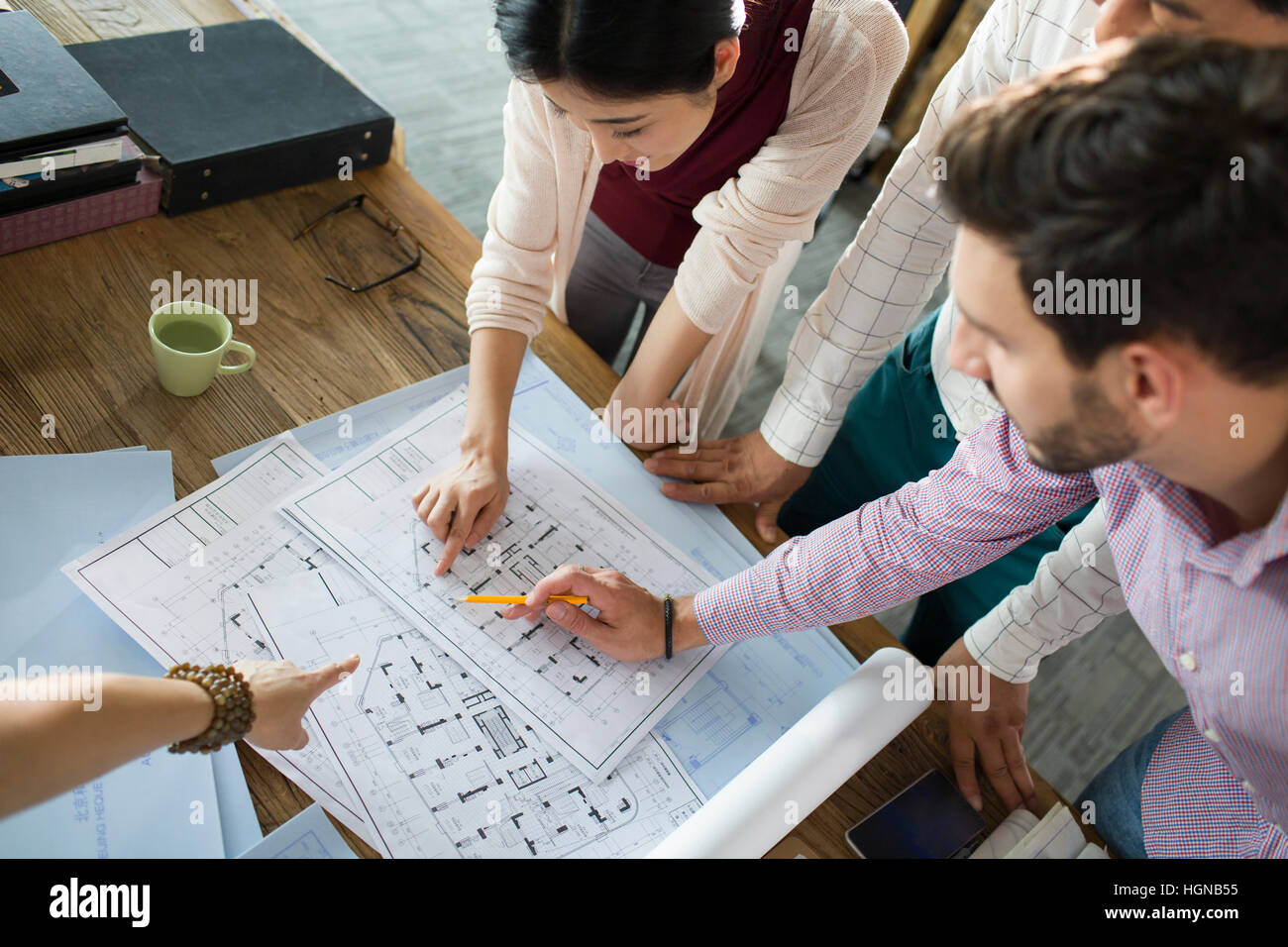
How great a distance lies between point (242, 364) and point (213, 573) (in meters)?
0.31

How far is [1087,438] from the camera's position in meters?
0.67

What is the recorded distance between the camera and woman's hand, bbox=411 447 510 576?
108cm

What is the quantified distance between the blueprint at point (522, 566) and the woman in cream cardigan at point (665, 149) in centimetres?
4

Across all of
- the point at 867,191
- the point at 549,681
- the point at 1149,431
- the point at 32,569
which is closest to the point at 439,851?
A: the point at 549,681

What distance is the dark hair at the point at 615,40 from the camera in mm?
869

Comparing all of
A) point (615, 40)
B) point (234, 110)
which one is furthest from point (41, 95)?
point (615, 40)

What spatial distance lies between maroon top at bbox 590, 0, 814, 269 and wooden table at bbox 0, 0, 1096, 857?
252mm

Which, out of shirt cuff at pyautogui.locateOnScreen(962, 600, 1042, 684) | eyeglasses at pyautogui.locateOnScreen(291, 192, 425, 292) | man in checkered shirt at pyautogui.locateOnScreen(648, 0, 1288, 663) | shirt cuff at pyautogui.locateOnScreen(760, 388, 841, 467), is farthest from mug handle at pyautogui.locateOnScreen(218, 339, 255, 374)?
shirt cuff at pyautogui.locateOnScreen(962, 600, 1042, 684)

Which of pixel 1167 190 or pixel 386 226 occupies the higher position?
pixel 1167 190

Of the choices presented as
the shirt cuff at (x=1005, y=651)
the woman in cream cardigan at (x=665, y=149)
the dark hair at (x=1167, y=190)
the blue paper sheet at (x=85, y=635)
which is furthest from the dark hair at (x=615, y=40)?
the shirt cuff at (x=1005, y=651)

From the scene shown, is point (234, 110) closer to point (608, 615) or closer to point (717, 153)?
point (717, 153)

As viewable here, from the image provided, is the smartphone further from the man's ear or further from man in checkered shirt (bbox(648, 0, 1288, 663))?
the man's ear

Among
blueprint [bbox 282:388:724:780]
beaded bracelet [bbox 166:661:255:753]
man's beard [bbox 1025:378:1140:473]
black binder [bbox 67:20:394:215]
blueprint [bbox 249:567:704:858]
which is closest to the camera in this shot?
man's beard [bbox 1025:378:1140:473]

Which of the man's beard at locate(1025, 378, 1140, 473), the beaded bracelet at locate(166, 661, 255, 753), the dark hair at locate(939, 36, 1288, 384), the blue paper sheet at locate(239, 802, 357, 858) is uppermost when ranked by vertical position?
the dark hair at locate(939, 36, 1288, 384)
